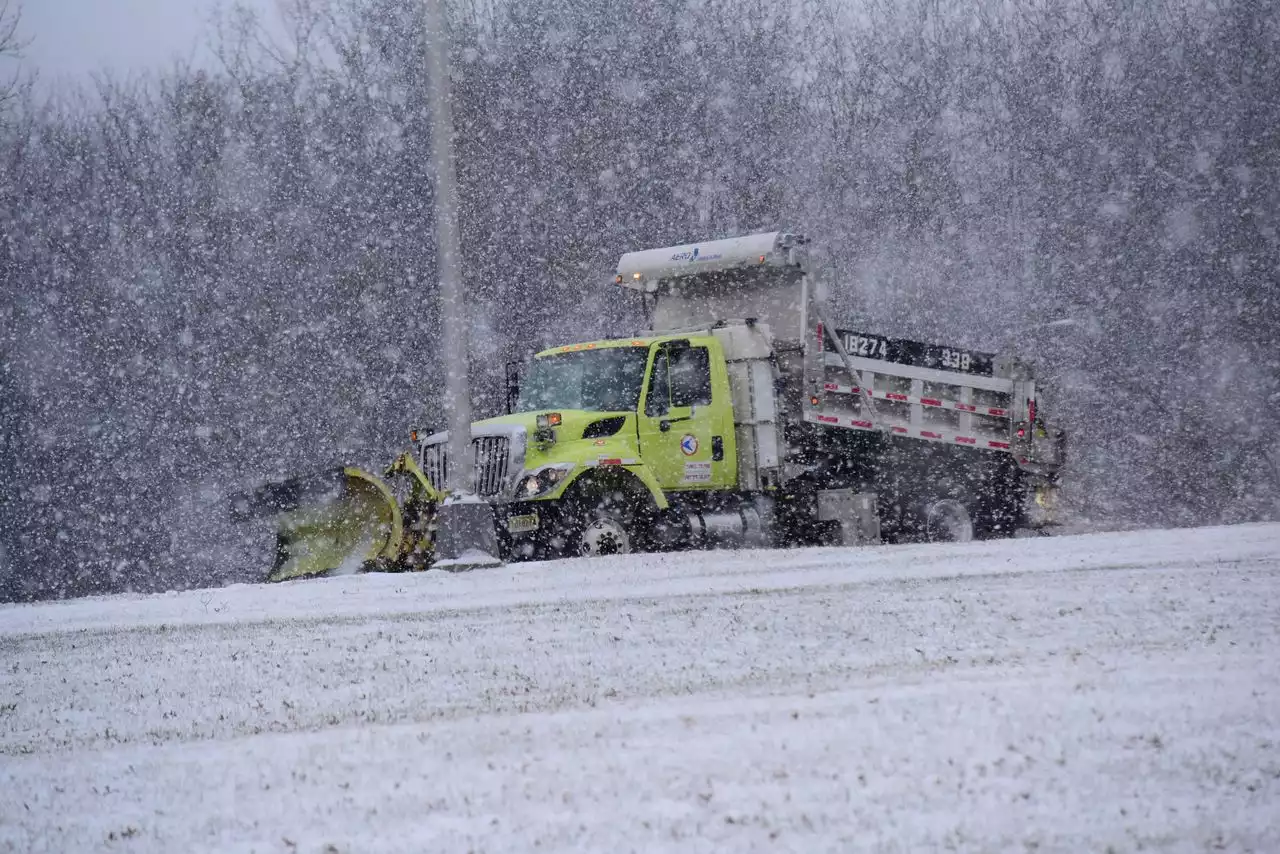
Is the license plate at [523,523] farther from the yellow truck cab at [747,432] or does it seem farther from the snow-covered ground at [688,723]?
the snow-covered ground at [688,723]

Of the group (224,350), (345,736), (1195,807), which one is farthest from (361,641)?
(224,350)

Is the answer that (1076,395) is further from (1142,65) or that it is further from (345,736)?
(345,736)

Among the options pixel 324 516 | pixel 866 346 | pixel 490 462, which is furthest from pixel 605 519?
pixel 866 346

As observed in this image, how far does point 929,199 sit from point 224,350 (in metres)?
14.8

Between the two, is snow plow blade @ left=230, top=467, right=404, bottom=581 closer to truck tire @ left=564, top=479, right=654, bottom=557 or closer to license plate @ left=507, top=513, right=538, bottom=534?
license plate @ left=507, top=513, right=538, bottom=534

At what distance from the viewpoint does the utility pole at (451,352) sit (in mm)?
11625

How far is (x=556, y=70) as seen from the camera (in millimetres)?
26266

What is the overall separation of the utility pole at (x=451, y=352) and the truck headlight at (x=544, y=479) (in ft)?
1.77

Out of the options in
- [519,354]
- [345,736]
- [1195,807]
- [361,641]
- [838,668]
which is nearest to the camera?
[1195,807]

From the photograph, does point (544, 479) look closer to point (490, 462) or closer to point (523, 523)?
point (523, 523)

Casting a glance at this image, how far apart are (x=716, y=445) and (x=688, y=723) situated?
886 centimetres

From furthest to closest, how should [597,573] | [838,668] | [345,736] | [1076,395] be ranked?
[1076,395] < [597,573] < [838,668] < [345,736]

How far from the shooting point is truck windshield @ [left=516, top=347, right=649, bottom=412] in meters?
13.1

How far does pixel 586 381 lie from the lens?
1333cm
